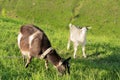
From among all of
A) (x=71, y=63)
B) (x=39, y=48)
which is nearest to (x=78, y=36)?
(x=71, y=63)

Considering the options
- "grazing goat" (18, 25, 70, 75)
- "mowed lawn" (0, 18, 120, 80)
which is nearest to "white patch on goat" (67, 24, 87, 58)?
"mowed lawn" (0, 18, 120, 80)

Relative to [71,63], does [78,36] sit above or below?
below

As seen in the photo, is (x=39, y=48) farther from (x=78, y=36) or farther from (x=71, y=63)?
(x=78, y=36)

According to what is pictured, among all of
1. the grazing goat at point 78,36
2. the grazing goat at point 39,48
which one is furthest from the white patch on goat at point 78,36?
the grazing goat at point 39,48

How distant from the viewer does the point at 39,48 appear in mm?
11461

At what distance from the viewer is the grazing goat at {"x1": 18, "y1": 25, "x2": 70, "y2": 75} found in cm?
1095

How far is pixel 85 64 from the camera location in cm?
1352

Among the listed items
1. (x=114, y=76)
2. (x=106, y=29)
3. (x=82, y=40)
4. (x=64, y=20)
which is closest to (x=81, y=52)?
(x=82, y=40)

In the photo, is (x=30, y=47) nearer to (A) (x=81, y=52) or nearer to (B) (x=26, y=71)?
(B) (x=26, y=71)

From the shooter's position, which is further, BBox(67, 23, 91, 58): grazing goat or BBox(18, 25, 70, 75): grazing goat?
BBox(67, 23, 91, 58): grazing goat

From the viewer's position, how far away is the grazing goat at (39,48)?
1095 centimetres

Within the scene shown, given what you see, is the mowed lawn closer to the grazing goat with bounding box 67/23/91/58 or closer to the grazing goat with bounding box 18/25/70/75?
the grazing goat with bounding box 18/25/70/75

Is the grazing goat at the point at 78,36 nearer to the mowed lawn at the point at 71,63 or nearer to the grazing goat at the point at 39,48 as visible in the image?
the mowed lawn at the point at 71,63

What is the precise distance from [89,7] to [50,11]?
16.2m
